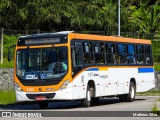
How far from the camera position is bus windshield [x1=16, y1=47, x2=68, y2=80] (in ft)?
81.9

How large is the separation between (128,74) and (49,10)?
1526 cm

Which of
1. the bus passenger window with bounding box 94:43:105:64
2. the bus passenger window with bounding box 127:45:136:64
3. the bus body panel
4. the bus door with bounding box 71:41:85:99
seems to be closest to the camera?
the bus body panel

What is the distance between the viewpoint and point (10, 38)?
126 feet

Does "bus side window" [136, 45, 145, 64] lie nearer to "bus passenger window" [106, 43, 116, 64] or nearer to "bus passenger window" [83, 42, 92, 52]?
"bus passenger window" [106, 43, 116, 64]

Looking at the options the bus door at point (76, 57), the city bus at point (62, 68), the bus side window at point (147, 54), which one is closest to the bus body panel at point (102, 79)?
the city bus at point (62, 68)

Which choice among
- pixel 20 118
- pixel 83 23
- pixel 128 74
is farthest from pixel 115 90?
pixel 83 23

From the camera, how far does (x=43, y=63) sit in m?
25.2

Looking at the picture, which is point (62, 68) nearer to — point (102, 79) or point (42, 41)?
point (42, 41)

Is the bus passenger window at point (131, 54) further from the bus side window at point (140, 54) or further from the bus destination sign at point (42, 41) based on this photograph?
the bus destination sign at point (42, 41)

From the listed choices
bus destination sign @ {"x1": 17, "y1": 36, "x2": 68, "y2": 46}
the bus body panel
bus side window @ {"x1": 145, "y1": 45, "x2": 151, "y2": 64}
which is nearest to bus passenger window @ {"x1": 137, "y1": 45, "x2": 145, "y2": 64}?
the bus body panel

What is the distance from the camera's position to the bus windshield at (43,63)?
81.9 feet

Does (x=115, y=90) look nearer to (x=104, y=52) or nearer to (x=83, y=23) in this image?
(x=104, y=52)

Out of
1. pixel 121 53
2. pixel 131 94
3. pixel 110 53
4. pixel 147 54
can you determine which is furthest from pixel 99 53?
pixel 147 54

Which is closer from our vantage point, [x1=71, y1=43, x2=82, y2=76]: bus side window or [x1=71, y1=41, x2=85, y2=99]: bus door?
[x1=71, y1=41, x2=85, y2=99]: bus door
